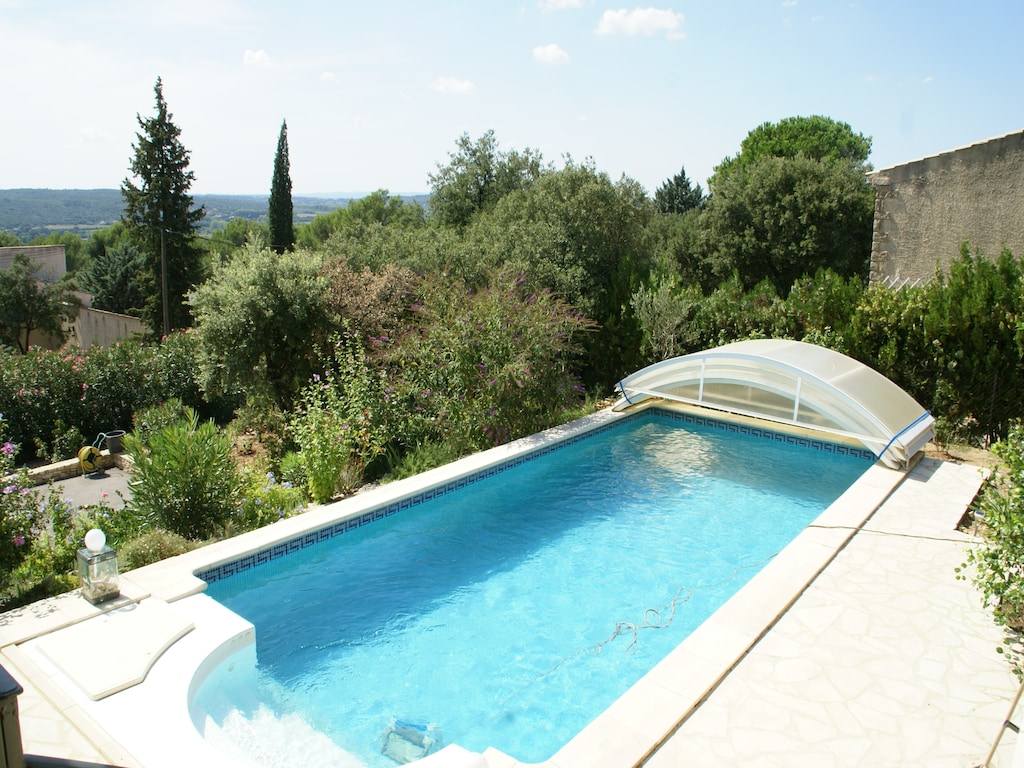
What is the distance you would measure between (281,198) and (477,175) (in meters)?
12.0

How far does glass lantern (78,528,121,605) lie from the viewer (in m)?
5.15

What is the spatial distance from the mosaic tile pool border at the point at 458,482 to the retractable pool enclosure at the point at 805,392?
1.26ft

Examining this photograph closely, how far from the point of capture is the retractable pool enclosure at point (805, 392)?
28.2 feet

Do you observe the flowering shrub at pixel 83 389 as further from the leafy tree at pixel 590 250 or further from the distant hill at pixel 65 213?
the distant hill at pixel 65 213

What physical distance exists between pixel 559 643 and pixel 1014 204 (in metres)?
15.2

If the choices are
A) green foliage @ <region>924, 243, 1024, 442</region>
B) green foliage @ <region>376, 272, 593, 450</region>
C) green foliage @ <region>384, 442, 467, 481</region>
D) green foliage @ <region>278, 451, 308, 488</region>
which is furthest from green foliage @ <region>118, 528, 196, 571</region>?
green foliage @ <region>924, 243, 1024, 442</region>

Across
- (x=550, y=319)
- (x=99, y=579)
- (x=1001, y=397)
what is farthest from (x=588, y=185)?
(x=99, y=579)

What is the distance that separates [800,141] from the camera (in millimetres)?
41031

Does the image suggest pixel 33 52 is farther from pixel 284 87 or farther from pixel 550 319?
pixel 284 87

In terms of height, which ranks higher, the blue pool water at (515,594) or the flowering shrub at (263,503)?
the flowering shrub at (263,503)

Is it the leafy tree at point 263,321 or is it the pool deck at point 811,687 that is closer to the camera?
the pool deck at point 811,687

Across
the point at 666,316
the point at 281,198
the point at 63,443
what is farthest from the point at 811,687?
the point at 281,198

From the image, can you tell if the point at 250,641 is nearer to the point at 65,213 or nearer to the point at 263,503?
the point at 263,503

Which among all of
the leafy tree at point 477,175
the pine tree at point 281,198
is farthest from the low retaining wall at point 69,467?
the pine tree at point 281,198
